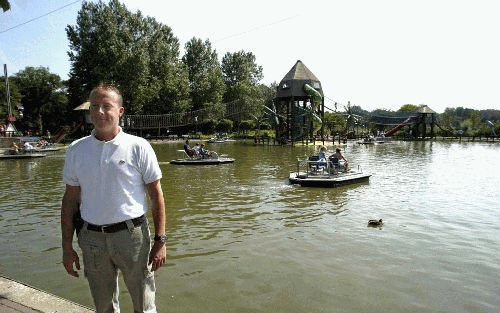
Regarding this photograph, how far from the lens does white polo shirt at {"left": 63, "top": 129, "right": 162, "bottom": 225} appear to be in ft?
11.5

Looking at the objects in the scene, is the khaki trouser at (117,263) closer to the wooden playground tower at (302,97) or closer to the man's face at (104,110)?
the man's face at (104,110)

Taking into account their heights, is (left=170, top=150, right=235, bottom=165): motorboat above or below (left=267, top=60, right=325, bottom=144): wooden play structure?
below

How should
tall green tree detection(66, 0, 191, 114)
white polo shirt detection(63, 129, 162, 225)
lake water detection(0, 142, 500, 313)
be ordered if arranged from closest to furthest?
white polo shirt detection(63, 129, 162, 225) → lake water detection(0, 142, 500, 313) → tall green tree detection(66, 0, 191, 114)

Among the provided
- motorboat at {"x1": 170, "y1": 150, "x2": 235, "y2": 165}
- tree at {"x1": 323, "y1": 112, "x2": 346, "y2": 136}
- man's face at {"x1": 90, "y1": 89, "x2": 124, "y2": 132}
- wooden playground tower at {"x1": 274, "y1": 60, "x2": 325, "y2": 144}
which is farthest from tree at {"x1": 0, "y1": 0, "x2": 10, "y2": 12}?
tree at {"x1": 323, "y1": 112, "x2": 346, "y2": 136}

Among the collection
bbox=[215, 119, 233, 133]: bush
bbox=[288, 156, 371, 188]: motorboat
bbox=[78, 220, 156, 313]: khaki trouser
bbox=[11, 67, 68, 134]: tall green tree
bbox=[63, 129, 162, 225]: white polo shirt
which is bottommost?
bbox=[288, 156, 371, 188]: motorboat

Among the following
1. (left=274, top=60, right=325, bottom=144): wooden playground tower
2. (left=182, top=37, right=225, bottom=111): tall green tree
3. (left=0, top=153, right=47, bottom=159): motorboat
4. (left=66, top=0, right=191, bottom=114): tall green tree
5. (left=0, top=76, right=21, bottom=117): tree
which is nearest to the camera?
(left=0, top=153, right=47, bottom=159): motorboat

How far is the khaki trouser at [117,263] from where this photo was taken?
3.58 metres

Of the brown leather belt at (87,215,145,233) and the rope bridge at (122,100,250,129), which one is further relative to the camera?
the rope bridge at (122,100,250,129)

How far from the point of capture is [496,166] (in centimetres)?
2897

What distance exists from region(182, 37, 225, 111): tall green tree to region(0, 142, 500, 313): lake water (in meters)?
61.7

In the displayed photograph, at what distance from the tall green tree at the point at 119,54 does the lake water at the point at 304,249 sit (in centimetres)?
4508

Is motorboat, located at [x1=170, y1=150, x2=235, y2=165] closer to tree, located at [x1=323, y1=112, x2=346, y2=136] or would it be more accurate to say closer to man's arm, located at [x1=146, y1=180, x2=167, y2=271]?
man's arm, located at [x1=146, y1=180, x2=167, y2=271]

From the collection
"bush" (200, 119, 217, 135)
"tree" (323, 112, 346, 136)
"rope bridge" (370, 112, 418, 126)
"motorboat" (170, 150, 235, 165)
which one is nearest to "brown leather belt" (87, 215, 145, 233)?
"motorboat" (170, 150, 235, 165)

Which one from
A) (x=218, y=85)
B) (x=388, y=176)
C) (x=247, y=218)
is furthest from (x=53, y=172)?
(x=218, y=85)
